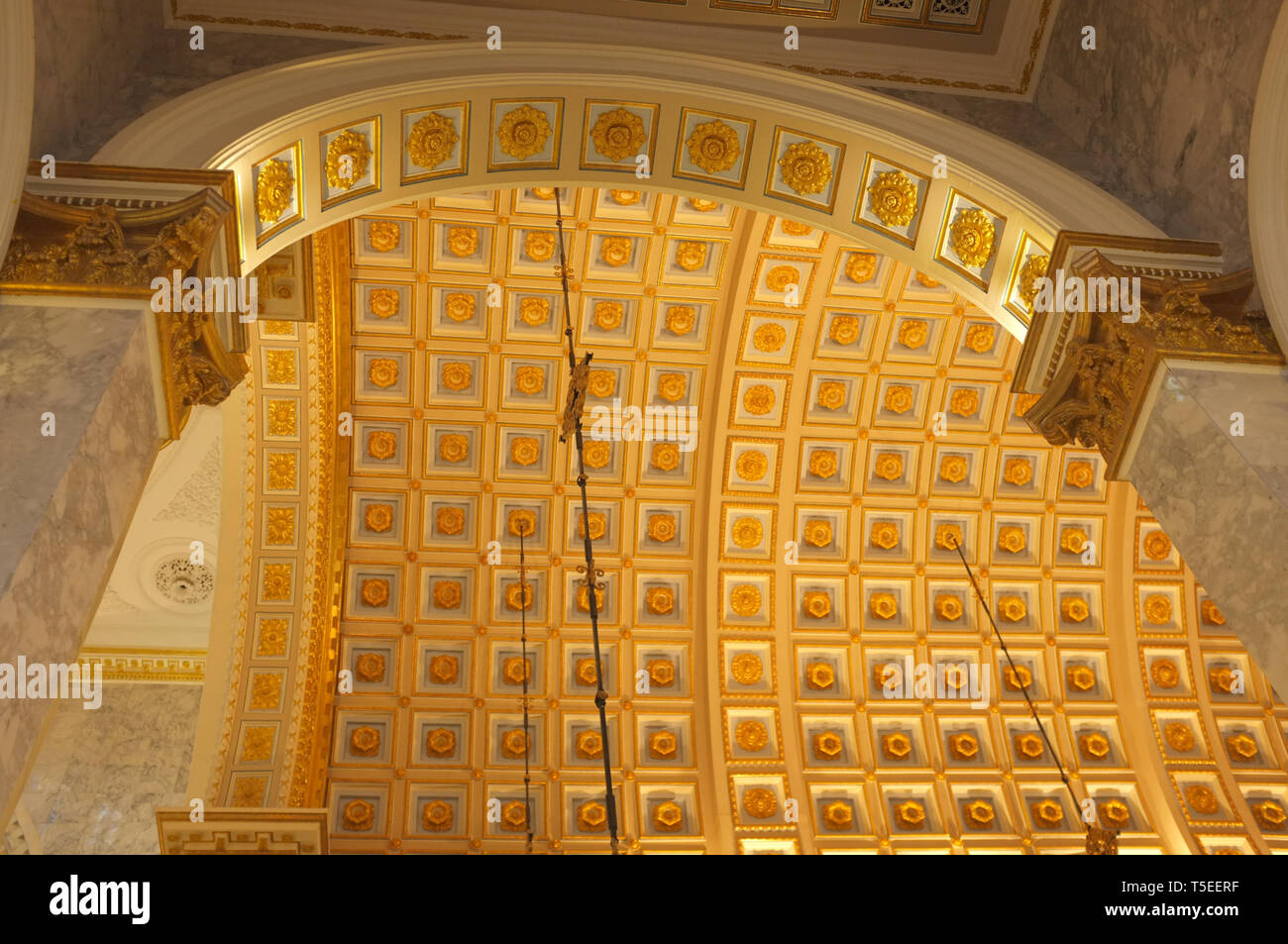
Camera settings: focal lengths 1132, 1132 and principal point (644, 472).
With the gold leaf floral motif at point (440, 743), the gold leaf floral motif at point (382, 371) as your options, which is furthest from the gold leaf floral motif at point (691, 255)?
the gold leaf floral motif at point (440, 743)

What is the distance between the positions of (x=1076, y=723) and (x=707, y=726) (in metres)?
4.69

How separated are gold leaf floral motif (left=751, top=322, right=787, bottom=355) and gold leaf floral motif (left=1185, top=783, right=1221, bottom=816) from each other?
7475 mm

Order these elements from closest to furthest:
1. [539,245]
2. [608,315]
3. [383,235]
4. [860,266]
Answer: [383,235], [539,245], [860,266], [608,315]

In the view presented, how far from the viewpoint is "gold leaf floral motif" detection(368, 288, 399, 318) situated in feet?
41.4

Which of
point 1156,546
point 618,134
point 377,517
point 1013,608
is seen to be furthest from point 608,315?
point 1156,546

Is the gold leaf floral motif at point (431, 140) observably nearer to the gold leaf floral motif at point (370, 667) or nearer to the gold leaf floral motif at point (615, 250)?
the gold leaf floral motif at point (615, 250)

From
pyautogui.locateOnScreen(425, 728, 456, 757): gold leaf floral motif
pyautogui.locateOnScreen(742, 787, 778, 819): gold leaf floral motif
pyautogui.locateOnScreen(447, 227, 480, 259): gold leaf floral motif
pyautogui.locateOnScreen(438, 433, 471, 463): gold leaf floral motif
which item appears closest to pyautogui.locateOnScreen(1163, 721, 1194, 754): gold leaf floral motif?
pyautogui.locateOnScreen(742, 787, 778, 819): gold leaf floral motif

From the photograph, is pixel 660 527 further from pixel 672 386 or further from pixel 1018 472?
pixel 1018 472

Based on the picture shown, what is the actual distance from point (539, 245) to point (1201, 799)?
34.2 feet

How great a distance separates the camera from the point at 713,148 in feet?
27.6

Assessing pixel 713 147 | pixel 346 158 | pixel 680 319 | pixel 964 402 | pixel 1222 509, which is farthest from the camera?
pixel 964 402

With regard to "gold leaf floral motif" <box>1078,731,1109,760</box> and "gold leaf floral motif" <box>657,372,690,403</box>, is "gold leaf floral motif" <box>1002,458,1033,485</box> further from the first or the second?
"gold leaf floral motif" <box>657,372,690,403</box>

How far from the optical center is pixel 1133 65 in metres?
7.77

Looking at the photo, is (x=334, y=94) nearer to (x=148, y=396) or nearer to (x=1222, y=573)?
(x=148, y=396)
